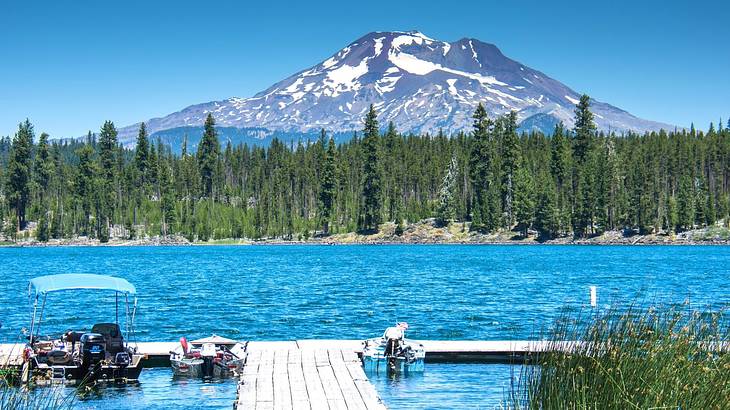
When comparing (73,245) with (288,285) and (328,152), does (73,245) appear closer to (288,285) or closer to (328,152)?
(328,152)

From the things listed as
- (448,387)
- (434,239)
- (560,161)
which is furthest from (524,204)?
(448,387)

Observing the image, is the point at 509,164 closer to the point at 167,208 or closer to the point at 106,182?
the point at 167,208

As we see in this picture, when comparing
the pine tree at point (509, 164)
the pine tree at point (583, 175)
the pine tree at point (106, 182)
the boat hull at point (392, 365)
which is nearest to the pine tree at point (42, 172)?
the pine tree at point (106, 182)

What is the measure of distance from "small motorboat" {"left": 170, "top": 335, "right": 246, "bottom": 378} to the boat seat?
1878 mm

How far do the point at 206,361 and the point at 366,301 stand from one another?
27.8 m

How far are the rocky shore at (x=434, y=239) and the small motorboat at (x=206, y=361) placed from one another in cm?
13375

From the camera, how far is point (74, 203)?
7008 inches

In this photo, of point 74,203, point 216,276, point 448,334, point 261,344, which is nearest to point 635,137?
point 74,203

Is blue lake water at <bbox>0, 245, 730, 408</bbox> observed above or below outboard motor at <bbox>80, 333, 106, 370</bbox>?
below

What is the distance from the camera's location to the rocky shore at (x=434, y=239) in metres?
150

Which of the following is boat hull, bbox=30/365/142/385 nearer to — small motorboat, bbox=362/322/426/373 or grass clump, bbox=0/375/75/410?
grass clump, bbox=0/375/75/410

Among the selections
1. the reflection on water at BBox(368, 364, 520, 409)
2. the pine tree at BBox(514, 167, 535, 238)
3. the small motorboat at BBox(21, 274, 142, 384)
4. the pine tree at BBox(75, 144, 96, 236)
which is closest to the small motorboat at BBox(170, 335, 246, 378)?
the small motorboat at BBox(21, 274, 142, 384)

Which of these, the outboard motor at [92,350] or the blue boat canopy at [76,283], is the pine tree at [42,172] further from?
the outboard motor at [92,350]

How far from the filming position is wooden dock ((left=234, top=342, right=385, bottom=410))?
17234mm
